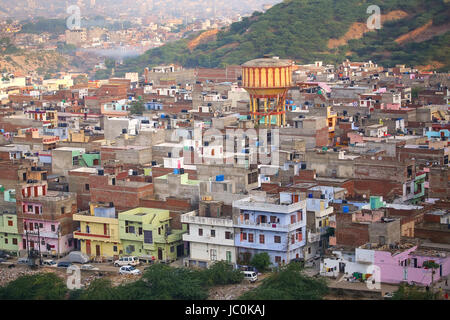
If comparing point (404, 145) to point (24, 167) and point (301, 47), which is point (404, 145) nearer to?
point (24, 167)

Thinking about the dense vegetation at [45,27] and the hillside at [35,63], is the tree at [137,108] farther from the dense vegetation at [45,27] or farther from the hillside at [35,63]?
the dense vegetation at [45,27]

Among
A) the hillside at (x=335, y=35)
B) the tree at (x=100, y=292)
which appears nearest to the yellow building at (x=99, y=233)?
the tree at (x=100, y=292)

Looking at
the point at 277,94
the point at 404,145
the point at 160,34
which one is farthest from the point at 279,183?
the point at 160,34

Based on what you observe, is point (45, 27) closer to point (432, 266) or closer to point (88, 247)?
point (88, 247)

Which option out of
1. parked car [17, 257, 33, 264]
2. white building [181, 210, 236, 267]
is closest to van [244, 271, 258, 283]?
white building [181, 210, 236, 267]

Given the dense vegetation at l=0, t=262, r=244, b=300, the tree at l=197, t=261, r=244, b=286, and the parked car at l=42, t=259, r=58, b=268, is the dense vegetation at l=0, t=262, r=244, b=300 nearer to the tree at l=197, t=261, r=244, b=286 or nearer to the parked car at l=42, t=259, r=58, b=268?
the tree at l=197, t=261, r=244, b=286

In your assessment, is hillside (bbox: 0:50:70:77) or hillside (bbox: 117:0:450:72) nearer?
hillside (bbox: 117:0:450:72)
